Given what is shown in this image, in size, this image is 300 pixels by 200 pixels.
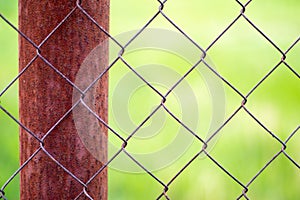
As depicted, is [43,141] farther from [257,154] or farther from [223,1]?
[223,1]

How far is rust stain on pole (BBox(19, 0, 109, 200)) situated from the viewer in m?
1.34

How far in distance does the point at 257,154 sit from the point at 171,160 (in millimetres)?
452

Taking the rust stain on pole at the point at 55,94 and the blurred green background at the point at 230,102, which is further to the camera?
the blurred green background at the point at 230,102

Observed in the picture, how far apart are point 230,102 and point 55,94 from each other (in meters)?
2.00

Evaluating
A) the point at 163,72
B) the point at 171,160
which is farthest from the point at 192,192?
the point at 163,72

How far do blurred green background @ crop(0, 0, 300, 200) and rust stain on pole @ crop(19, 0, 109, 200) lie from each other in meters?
1.14

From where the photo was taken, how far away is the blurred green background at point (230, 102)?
2.66 meters

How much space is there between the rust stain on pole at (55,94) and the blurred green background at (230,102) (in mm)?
1139

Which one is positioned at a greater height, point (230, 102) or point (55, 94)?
point (230, 102)

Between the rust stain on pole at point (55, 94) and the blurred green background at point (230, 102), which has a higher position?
the blurred green background at point (230, 102)

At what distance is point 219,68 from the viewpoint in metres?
3.65

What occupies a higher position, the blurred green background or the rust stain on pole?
the blurred green background

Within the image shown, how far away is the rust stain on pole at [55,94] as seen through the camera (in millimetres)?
1338

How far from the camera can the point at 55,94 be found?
4.50 ft
